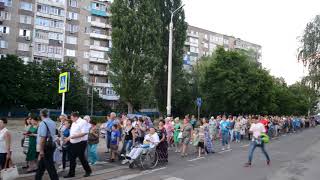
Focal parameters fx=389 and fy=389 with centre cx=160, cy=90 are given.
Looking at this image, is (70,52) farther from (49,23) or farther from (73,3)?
(73,3)

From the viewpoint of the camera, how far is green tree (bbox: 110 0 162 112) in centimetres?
3556

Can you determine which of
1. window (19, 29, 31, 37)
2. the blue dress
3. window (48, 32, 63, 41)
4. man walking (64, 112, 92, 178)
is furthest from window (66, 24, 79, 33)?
man walking (64, 112, 92, 178)

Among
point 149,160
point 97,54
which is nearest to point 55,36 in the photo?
point 97,54

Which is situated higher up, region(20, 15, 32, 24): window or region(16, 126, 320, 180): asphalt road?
region(20, 15, 32, 24): window

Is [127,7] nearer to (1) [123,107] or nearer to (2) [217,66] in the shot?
(2) [217,66]

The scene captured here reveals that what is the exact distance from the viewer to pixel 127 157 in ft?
42.2

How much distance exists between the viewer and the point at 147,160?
13.1m

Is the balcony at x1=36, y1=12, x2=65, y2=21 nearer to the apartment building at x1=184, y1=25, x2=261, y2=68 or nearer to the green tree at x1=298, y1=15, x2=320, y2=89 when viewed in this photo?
the apartment building at x1=184, y1=25, x2=261, y2=68

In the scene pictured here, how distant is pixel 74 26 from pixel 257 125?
209ft

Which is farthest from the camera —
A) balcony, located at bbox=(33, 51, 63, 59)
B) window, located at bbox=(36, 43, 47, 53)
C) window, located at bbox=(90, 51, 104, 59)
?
window, located at bbox=(90, 51, 104, 59)

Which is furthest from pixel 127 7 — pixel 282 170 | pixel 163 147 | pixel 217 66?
pixel 282 170

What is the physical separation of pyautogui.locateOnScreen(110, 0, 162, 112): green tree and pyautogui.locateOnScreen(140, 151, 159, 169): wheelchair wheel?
22.2 metres

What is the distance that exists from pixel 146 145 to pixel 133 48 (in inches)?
939

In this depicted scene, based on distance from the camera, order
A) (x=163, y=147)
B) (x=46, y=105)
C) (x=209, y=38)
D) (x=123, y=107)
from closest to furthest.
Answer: (x=163, y=147) < (x=46, y=105) < (x=123, y=107) < (x=209, y=38)
